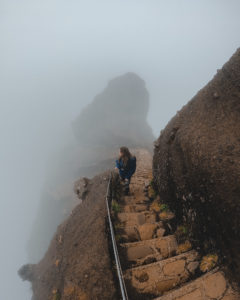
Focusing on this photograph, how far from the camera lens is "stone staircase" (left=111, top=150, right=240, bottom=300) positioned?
3.15 meters

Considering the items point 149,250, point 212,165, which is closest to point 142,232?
point 149,250

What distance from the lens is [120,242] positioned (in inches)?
186

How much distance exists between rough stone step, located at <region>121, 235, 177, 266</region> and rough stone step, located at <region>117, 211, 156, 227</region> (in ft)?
3.24

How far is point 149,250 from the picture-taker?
171 inches

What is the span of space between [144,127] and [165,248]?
47779 millimetres

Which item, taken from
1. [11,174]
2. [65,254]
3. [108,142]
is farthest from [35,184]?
[65,254]

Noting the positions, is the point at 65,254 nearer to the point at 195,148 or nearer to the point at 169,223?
the point at 169,223

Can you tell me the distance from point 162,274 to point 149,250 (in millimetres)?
712

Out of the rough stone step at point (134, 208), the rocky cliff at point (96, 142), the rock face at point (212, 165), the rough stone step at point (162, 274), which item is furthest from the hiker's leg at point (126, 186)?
the rocky cliff at point (96, 142)

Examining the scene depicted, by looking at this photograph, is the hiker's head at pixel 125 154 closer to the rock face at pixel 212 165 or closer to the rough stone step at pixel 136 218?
the rock face at pixel 212 165

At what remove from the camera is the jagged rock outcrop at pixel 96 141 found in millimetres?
37938

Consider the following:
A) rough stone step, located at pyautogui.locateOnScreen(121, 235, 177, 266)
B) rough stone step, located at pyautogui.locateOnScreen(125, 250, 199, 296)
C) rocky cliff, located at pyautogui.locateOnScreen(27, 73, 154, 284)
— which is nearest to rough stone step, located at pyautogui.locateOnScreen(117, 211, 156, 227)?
rough stone step, located at pyautogui.locateOnScreen(121, 235, 177, 266)

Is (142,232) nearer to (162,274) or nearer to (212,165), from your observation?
(162,274)

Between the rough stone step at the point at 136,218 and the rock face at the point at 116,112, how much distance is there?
41.2m
